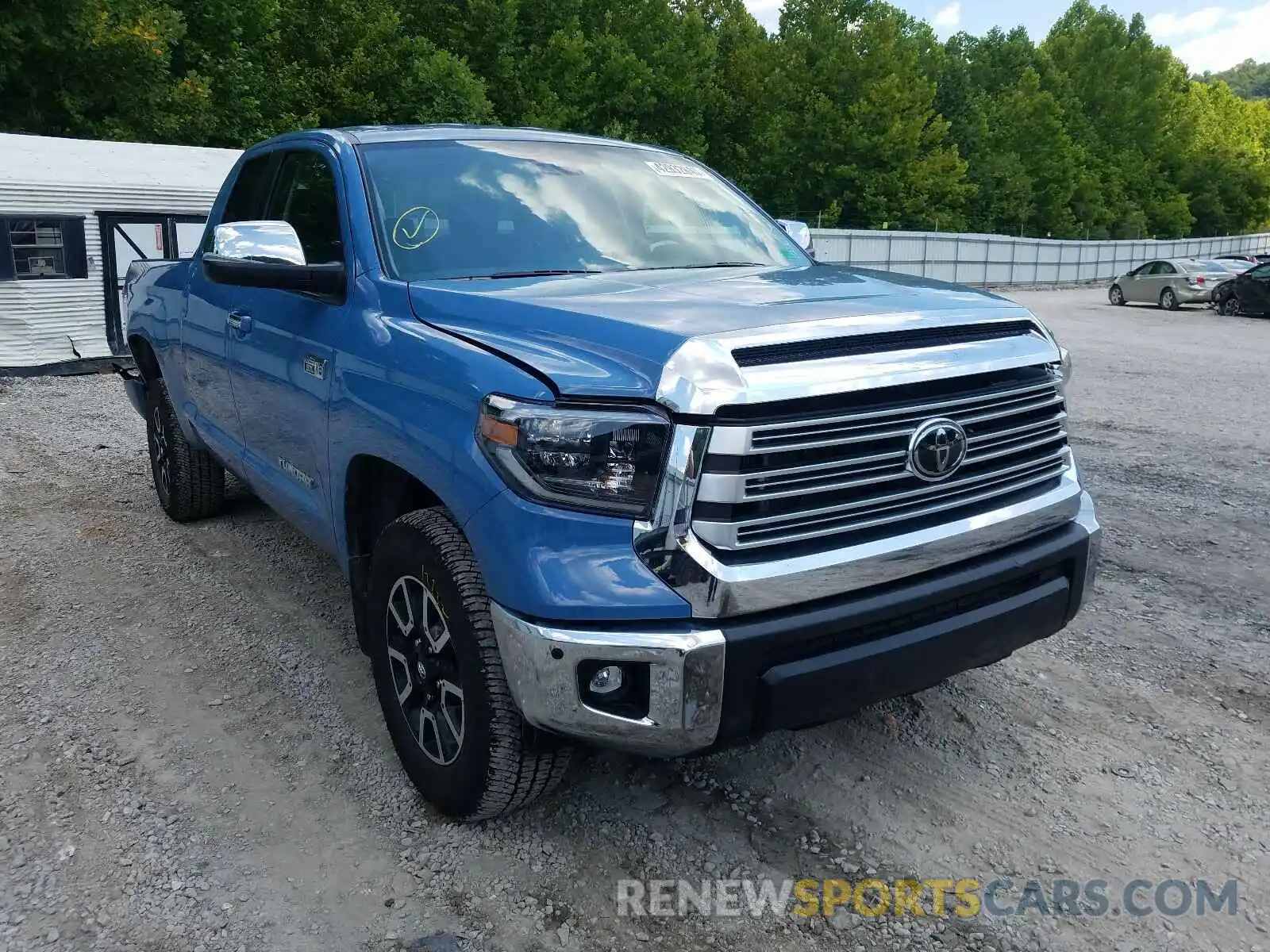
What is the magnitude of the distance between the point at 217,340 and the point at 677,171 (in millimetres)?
2054

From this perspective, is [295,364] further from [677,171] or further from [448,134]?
[677,171]

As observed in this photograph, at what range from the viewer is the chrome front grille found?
2.33 metres

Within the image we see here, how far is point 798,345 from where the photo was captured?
7.95 ft

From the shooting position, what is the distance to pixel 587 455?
2.38 m

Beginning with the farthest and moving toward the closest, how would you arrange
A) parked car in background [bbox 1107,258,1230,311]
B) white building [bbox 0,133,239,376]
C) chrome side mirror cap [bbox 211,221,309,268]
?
parked car in background [bbox 1107,258,1230,311] → white building [bbox 0,133,239,376] → chrome side mirror cap [bbox 211,221,309,268]

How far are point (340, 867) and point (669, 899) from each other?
893 mm

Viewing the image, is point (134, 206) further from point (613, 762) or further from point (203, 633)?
point (613, 762)

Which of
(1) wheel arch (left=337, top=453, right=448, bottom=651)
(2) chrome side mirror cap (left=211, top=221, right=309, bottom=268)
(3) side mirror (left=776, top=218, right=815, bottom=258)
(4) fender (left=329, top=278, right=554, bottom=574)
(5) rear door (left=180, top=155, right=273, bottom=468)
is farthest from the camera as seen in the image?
(3) side mirror (left=776, top=218, right=815, bottom=258)

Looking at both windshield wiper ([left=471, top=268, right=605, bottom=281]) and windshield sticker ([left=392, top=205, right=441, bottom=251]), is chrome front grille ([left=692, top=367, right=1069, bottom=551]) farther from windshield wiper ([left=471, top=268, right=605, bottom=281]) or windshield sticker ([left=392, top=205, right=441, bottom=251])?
windshield sticker ([left=392, top=205, right=441, bottom=251])

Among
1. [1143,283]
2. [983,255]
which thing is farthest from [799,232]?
[983,255]

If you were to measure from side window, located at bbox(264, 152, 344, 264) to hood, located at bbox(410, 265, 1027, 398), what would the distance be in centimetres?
71

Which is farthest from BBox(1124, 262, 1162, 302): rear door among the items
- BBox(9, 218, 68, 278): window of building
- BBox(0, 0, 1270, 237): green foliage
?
BBox(9, 218, 68, 278): window of building

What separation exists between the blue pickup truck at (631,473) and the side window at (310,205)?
4 centimetres

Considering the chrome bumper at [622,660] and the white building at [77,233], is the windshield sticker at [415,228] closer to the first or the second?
the chrome bumper at [622,660]
